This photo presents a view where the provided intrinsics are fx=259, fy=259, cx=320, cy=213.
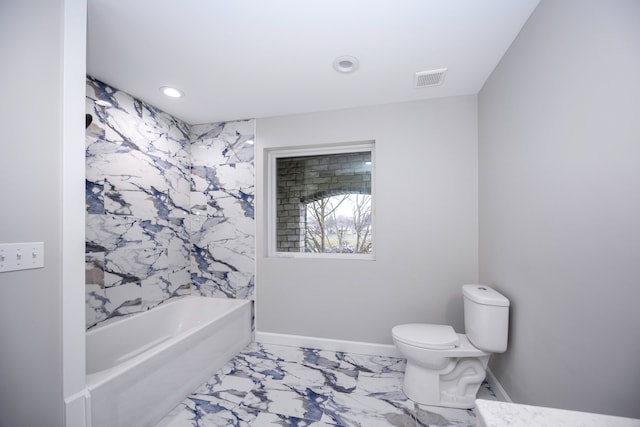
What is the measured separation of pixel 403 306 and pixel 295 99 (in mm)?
2131

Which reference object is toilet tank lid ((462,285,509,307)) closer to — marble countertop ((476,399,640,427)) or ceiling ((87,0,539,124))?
marble countertop ((476,399,640,427))

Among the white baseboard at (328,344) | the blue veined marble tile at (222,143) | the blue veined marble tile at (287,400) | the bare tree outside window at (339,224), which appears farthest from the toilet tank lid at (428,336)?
the blue veined marble tile at (222,143)

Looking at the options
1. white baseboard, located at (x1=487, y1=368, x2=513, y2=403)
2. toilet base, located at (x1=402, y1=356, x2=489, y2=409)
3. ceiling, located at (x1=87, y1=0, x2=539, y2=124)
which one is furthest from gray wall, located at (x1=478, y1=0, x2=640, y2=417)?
ceiling, located at (x1=87, y1=0, x2=539, y2=124)

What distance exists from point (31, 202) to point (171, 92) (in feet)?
4.87

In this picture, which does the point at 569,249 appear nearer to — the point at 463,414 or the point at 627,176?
the point at 627,176

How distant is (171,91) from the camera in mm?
2186

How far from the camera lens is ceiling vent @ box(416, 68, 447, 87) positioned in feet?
6.29

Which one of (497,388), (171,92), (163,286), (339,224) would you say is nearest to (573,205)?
(497,388)

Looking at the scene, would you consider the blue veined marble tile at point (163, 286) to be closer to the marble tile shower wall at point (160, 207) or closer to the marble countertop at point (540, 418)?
the marble tile shower wall at point (160, 207)

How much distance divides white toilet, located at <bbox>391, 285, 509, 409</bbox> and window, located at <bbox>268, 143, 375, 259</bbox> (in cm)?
93

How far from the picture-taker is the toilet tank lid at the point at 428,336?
173 cm

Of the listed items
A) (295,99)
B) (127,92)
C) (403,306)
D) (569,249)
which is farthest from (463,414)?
(127,92)

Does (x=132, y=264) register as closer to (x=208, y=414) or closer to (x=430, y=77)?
(x=208, y=414)

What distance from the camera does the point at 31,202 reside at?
1.09m
